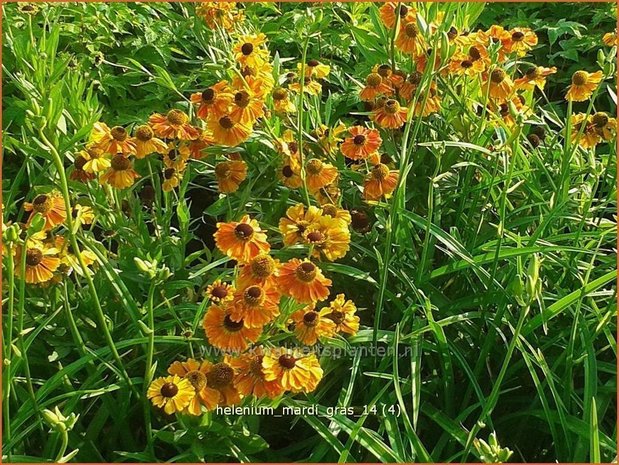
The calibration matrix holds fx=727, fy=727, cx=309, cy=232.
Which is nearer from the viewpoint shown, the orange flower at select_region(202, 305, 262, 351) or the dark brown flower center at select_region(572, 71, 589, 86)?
the orange flower at select_region(202, 305, 262, 351)

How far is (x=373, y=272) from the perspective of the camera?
4.62ft

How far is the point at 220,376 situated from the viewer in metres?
1.02

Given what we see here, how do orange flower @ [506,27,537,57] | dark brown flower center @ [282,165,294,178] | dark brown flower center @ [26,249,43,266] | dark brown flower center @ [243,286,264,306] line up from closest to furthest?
dark brown flower center @ [243,286,264,306]
dark brown flower center @ [26,249,43,266]
dark brown flower center @ [282,165,294,178]
orange flower @ [506,27,537,57]

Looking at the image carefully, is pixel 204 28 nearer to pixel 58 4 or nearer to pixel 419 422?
pixel 58 4

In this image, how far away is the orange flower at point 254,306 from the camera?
96 centimetres

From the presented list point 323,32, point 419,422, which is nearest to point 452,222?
point 419,422

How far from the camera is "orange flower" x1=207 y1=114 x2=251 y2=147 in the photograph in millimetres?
1255

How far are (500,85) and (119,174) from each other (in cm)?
77

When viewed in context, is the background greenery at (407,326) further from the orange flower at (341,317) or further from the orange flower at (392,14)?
the orange flower at (392,14)

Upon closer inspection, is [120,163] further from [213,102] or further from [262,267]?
[262,267]

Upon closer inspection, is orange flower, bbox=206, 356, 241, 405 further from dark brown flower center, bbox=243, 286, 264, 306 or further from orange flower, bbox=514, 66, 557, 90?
orange flower, bbox=514, 66, 557, 90

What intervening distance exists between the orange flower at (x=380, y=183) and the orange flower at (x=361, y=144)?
0.15ft

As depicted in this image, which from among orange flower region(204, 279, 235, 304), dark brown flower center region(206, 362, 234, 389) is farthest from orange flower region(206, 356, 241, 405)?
orange flower region(204, 279, 235, 304)

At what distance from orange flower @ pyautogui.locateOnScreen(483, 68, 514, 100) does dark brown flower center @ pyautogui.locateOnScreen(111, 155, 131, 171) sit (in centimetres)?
72
